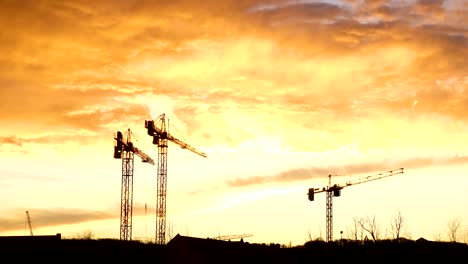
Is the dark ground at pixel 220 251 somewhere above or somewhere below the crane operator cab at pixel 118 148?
below

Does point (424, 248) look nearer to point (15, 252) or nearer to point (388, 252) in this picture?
point (388, 252)

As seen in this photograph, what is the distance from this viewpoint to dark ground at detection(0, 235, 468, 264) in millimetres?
90062

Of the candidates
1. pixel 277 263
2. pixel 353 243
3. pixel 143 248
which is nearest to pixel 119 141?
pixel 143 248

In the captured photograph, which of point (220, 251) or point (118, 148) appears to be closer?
point (220, 251)

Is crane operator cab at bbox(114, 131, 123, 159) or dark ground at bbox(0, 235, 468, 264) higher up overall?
crane operator cab at bbox(114, 131, 123, 159)

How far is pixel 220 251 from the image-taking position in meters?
90.6

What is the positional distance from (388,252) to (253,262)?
59.3 meters

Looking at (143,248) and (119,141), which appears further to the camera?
(119,141)

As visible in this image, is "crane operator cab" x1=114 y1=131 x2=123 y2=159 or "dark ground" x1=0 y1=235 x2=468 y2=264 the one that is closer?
"dark ground" x1=0 y1=235 x2=468 y2=264

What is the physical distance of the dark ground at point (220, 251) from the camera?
90.1 metres

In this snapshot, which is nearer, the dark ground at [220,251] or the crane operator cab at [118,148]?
the dark ground at [220,251]

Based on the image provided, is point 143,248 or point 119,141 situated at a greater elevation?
point 119,141

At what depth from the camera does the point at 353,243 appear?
164000 mm

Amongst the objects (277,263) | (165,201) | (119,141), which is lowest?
(277,263)
